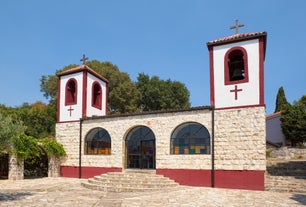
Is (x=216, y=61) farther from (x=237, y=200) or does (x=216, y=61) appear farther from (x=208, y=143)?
(x=237, y=200)

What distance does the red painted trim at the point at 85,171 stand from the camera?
49.6 ft

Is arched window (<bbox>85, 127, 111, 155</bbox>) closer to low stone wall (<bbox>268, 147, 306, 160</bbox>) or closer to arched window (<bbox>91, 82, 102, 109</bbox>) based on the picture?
arched window (<bbox>91, 82, 102, 109</bbox>)

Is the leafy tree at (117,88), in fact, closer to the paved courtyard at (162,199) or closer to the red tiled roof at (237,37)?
the red tiled roof at (237,37)

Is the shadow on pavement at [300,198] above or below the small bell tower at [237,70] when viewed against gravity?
below

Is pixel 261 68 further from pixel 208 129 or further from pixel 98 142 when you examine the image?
pixel 98 142

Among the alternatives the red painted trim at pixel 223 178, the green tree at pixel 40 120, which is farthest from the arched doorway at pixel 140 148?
the green tree at pixel 40 120

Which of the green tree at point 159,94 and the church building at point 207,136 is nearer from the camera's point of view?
the church building at point 207,136

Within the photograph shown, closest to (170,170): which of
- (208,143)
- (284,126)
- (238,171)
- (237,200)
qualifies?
(208,143)

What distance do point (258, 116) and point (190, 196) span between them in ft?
15.5

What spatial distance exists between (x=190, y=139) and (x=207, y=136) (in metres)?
0.87

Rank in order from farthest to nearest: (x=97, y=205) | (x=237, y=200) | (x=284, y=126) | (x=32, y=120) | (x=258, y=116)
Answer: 1. (x=32, y=120)
2. (x=284, y=126)
3. (x=258, y=116)
4. (x=237, y=200)
5. (x=97, y=205)

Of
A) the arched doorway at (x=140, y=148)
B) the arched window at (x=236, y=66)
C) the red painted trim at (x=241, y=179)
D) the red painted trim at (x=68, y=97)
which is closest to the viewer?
the red painted trim at (x=241, y=179)

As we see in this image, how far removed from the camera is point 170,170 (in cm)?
1327

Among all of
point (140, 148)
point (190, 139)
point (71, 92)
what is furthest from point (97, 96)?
point (190, 139)
